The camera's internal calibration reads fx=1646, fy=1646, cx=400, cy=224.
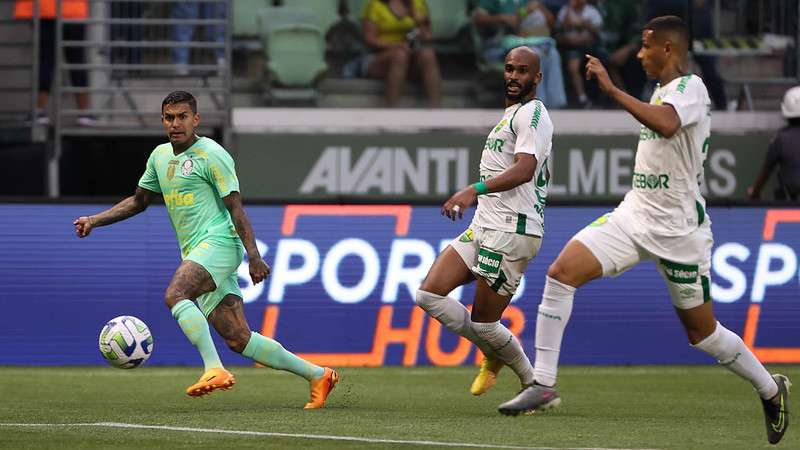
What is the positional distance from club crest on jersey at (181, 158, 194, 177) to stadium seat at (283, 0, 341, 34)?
8.12 meters

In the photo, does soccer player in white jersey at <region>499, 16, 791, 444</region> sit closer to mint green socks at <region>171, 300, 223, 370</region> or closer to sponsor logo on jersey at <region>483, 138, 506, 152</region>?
sponsor logo on jersey at <region>483, 138, 506, 152</region>

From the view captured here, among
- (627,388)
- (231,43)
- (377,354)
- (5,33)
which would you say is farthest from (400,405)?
(5,33)

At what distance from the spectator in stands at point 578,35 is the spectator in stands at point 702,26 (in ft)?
2.05

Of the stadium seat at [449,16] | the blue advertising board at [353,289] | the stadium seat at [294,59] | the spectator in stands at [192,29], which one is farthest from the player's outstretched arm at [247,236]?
the stadium seat at [449,16]

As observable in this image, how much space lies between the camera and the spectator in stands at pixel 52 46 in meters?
18.0

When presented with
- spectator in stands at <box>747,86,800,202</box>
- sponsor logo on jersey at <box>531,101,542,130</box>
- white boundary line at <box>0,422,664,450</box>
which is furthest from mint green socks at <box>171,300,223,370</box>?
spectator in stands at <box>747,86,800,202</box>

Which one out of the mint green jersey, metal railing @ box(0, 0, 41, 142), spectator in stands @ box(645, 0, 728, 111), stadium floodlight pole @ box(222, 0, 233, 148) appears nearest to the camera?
the mint green jersey

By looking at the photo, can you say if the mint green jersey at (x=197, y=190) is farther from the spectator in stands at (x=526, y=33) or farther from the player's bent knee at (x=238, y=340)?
the spectator in stands at (x=526, y=33)

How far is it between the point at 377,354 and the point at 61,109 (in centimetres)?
558

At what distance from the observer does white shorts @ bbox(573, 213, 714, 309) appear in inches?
332

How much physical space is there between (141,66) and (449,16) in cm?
339

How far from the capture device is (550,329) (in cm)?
876

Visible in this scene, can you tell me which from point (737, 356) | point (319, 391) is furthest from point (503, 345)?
point (737, 356)

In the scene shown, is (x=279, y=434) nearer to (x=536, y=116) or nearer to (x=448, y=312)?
(x=448, y=312)
